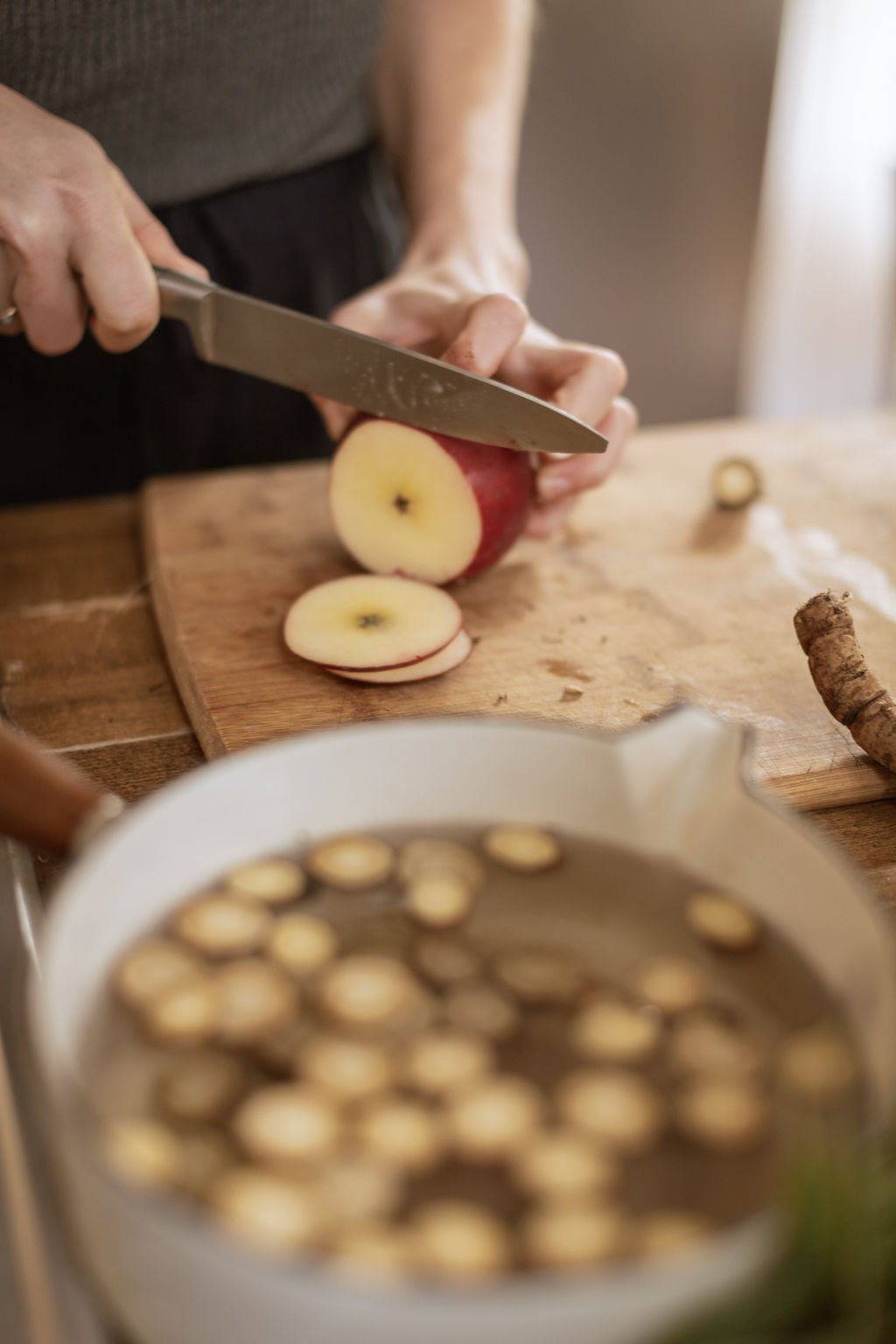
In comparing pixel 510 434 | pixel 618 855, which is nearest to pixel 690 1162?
pixel 618 855

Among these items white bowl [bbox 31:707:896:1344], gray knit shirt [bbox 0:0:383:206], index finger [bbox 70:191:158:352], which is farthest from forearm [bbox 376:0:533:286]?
white bowl [bbox 31:707:896:1344]

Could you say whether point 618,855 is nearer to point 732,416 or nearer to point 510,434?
point 510,434

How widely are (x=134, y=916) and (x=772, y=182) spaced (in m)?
3.36

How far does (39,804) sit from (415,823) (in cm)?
20

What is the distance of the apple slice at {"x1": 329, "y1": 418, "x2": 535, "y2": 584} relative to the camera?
1.18m

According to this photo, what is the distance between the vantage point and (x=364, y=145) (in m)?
1.73

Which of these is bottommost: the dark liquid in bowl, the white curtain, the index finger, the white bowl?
the white curtain

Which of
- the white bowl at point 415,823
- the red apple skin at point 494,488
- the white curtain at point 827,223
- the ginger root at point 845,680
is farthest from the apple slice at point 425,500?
the white curtain at point 827,223

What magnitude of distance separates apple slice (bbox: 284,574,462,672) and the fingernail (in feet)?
0.62

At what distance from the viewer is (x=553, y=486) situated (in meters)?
1.26

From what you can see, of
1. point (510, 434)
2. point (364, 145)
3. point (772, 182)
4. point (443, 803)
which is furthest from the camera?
point (772, 182)

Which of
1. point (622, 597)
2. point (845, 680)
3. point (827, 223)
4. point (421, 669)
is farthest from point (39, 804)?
point (827, 223)

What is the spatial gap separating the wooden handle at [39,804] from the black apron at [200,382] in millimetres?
1106

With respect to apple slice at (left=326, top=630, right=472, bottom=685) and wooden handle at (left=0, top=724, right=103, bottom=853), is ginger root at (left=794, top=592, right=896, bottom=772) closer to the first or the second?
apple slice at (left=326, top=630, right=472, bottom=685)
